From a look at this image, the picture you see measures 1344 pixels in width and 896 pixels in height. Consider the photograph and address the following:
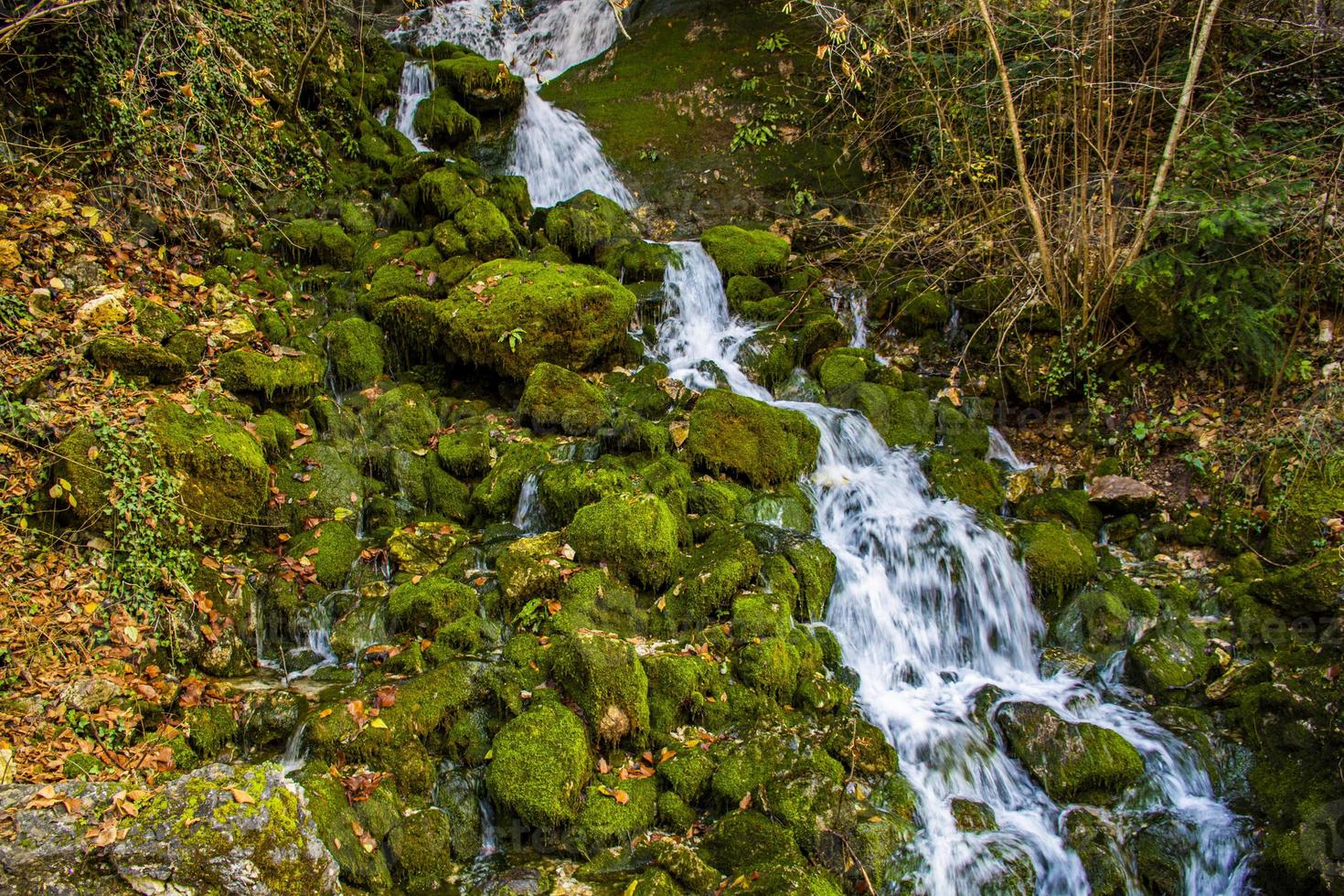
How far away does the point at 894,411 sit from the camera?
923cm

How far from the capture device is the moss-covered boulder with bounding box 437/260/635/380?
8766 mm

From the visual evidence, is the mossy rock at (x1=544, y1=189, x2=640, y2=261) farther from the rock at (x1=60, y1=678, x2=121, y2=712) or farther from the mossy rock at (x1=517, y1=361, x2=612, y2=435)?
the rock at (x1=60, y1=678, x2=121, y2=712)

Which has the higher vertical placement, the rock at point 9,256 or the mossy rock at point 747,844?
the rock at point 9,256

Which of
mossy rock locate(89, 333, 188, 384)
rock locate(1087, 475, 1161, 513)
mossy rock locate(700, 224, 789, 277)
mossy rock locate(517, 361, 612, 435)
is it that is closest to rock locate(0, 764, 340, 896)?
mossy rock locate(89, 333, 188, 384)

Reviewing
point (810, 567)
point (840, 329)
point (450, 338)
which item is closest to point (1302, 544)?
point (810, 567)

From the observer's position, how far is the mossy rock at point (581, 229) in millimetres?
11141

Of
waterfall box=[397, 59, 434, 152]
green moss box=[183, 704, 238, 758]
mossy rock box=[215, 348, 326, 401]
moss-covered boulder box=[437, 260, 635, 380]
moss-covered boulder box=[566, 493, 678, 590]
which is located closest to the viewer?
green moss box=[183, 704, 238, 758]

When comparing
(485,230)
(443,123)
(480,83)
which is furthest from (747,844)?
(480,83)

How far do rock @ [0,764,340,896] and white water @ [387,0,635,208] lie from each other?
1165 cm

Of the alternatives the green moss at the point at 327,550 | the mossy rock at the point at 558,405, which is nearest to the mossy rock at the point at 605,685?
the green moss at the point at 327,550

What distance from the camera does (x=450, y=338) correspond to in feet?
29.0

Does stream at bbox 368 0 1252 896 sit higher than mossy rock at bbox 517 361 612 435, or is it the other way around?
mossy rock at bbox 517 361 612 435

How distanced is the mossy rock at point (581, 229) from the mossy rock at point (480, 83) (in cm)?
340

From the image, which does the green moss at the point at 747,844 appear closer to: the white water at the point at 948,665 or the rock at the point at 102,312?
the white water at the point at 948,665
